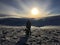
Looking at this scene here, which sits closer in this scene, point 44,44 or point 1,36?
point 44,44

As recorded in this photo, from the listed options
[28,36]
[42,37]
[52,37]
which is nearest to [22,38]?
[28,36]

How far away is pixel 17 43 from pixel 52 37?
5187 mm

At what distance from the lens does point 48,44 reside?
1845cm

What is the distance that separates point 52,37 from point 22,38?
13.8ft

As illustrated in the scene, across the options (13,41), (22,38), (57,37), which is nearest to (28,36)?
(22,38)

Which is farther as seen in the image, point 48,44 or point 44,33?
point 44,33

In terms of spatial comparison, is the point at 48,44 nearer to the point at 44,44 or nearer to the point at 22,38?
the point at 44,44

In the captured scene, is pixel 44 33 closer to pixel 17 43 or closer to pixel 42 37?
pixel 42 37

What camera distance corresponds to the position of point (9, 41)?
19484 mm

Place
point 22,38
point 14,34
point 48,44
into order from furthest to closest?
point 14,34 < point 22,38 < point 48,44

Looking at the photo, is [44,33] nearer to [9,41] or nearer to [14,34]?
[14,34]

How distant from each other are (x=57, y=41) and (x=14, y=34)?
22.0 ft

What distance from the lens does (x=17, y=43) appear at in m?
18.9

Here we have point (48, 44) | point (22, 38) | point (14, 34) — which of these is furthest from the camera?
point (14, 34)
